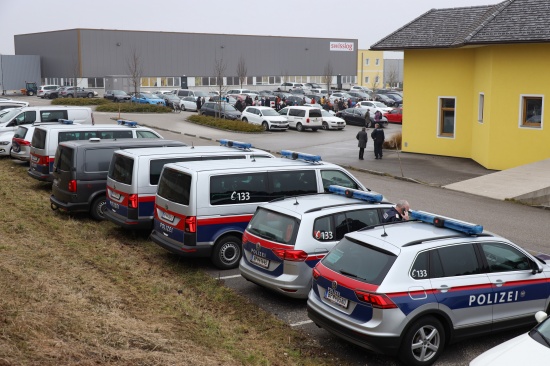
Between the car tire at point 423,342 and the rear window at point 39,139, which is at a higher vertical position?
the rear window at point 39,139

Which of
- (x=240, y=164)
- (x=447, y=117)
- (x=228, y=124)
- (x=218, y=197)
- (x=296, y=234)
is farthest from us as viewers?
(x=228, y=124)

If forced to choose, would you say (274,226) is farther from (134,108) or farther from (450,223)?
(134,108)

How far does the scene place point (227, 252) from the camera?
1241 centimetres

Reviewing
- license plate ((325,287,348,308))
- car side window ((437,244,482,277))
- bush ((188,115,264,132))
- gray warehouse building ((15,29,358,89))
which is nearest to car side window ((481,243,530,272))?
car side window ((437,244,482,277))

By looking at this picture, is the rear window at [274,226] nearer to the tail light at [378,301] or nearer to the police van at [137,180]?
the tail light at [378,301]

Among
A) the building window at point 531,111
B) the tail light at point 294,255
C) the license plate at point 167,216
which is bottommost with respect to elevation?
the tail light at point 294,255

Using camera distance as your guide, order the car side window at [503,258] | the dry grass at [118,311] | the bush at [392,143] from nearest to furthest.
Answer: the dry grass at [118,311] → the car side window at [503,258] → the bush at [392,143]

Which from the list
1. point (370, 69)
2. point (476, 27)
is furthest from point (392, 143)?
point (370, 69)

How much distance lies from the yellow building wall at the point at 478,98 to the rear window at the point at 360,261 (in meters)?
17.5

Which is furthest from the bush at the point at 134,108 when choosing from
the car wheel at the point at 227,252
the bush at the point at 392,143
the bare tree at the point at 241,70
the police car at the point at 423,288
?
the police car at the point at 423,288

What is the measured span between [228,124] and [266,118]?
7.58 feet

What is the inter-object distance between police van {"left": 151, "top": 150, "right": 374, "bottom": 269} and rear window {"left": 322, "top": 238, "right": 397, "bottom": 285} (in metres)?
→ 3.64

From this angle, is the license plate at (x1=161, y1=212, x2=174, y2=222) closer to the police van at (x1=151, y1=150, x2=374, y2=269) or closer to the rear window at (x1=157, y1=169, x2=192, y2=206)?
the police van at (x1=151, y1=150, x2=374, y2=269)

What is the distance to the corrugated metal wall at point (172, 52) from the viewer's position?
75.6 m
